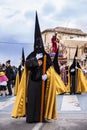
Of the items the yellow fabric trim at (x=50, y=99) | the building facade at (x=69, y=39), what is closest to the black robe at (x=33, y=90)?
the yellow fabric trim at (x=50, y=99)

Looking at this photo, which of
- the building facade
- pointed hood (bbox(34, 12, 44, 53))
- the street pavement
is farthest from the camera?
the building facade

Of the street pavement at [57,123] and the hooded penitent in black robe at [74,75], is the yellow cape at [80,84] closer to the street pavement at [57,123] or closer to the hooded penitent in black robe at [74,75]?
the hooded penitent in black robe at [74,75]

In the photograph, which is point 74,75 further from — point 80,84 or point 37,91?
point 37,91

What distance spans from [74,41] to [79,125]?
59.7 m

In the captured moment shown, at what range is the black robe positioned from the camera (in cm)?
1107

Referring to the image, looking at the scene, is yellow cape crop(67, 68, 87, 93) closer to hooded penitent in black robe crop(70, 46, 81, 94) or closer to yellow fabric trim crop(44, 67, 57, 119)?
hooded penitent in black robe crop(70, 46, 81, 94)

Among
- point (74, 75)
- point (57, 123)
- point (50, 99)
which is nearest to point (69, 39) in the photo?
point (74, 75)

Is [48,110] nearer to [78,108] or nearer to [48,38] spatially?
[78,108]

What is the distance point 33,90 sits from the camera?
1117 centimetres

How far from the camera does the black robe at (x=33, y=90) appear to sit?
11.1 m

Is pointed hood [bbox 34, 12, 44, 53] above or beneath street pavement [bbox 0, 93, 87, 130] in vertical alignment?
above

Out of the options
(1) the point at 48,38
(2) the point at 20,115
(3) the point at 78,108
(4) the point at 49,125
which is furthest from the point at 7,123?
(1) the point at 48,38

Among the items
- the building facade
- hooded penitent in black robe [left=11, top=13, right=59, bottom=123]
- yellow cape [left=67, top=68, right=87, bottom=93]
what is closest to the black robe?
hooded penitent in black robe [left=11, top=13, right=59, bottom=123]

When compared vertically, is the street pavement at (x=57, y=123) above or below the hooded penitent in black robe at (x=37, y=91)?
below
